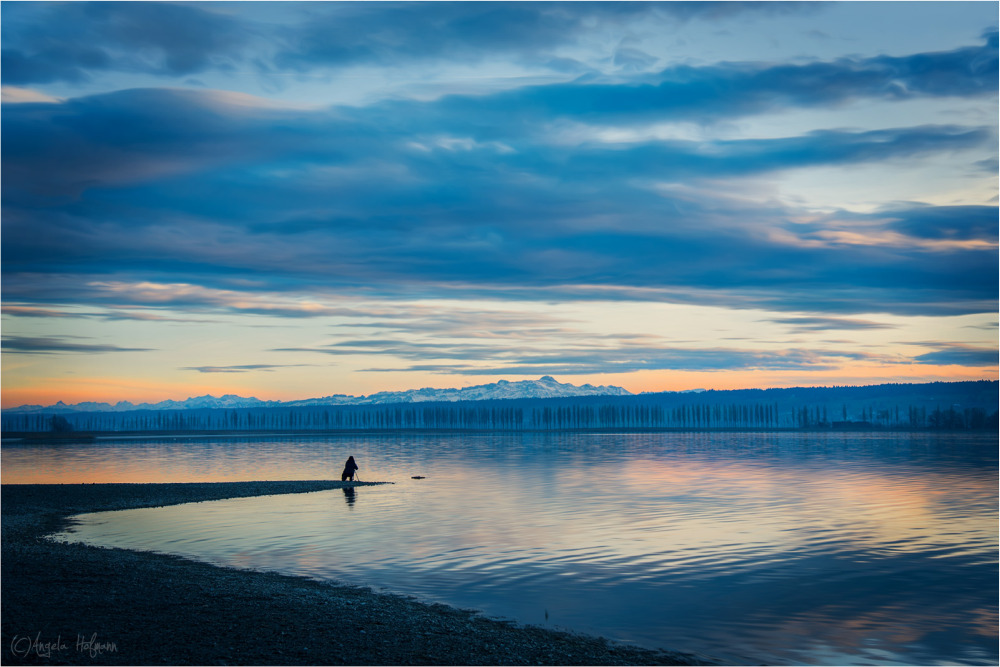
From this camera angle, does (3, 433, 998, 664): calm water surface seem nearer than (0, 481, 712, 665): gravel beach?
No

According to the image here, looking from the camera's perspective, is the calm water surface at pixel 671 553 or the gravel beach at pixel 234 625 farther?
the calm water surface at pixel 671 553

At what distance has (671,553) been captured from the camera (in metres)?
33.7

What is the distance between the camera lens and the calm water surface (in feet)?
71.5

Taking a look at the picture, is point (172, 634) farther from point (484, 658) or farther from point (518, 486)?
point (518, 486)

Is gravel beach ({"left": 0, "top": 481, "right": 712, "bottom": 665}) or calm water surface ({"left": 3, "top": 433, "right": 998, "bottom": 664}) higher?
gravel beach ({"left": 0, "top": 481, "right": 712, "bottom": 665})

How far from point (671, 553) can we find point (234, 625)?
20.8 meters

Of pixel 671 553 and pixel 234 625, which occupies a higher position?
pixel 234 625

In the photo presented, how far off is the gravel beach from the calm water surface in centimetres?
246

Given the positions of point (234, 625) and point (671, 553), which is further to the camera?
point (671, 553)

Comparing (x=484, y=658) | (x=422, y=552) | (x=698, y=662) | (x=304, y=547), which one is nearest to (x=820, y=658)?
(x=698, y=662)

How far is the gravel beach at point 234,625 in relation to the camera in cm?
1638

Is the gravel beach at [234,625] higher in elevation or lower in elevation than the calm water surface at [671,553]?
higher

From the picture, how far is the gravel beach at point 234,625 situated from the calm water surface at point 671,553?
2.46 metres

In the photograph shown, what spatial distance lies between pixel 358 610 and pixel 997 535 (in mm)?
34128
